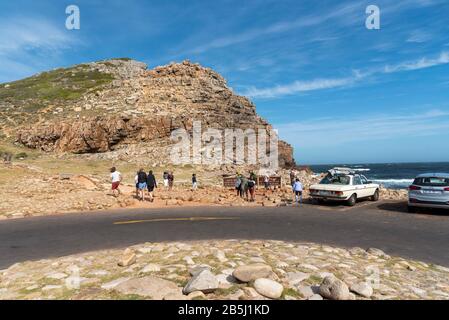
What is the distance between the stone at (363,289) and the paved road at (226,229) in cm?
358

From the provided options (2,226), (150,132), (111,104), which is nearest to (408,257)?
(2,226)

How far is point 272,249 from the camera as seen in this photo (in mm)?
7477

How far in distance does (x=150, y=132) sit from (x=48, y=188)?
108 ft

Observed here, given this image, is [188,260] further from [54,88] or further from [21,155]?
[54,88]

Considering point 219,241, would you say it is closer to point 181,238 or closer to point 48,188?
point 181,238

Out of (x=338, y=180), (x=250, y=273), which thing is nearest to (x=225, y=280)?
(x=250, y=273)

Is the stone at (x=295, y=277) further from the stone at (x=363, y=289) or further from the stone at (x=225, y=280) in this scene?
the stone at (x=225, y=280)

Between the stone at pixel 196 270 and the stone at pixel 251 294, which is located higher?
the stone at pixel 196 270

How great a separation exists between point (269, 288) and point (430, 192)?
12965 millimetres

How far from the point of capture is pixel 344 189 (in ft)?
55.1

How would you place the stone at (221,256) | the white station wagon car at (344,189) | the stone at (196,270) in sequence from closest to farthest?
1. the stone at (196,270)
2. the stone at (221,256)
3. the white station wagon car at (344,189)

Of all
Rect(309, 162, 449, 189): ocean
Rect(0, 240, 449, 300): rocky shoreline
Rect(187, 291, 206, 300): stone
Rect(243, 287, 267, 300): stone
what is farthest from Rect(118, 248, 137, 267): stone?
Rect(309, 162, 449, 189): ocean

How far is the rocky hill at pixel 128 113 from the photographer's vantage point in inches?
1984

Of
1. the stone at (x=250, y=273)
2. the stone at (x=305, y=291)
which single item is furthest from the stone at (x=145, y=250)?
the stone at (x=305, y=291)
